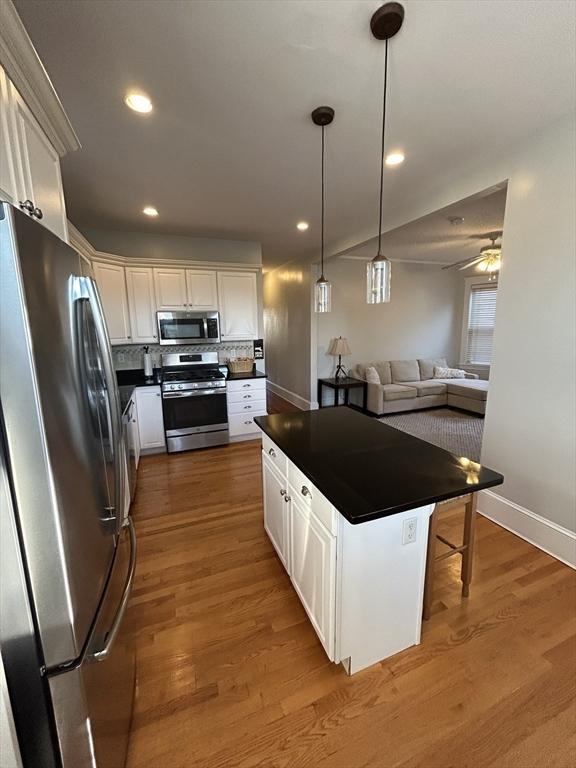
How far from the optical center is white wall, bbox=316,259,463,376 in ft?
19.4

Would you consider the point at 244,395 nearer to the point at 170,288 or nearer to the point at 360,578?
the point at 170,288

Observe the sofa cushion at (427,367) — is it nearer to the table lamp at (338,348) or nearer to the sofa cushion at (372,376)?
the sofa cushion at (372,376)

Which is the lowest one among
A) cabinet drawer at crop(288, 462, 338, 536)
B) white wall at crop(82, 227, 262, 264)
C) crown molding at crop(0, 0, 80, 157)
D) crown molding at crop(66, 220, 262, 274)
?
cabinet drawer at crop(288, 462, 338, 536)

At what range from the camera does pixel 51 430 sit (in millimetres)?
751

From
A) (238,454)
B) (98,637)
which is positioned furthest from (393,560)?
(238,454)

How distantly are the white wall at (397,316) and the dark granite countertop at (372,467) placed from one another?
13.2 ft

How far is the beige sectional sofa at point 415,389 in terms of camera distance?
5414mm

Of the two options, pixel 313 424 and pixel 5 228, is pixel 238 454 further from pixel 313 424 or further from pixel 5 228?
pixel 5 228

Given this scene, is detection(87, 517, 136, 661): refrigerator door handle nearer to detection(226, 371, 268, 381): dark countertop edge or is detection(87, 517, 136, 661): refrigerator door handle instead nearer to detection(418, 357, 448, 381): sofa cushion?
detection(226, 371, 268, 381): dark countertop edge

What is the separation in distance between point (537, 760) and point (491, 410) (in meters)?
1.94

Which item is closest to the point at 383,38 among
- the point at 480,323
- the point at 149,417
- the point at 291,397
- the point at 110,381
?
the point at 110,381

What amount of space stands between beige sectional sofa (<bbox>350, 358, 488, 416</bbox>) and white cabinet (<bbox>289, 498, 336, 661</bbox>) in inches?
156

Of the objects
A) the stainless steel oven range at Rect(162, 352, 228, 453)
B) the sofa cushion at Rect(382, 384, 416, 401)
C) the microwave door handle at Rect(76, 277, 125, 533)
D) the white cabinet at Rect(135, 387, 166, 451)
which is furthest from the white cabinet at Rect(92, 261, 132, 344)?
the sofa cushion at Rect(382, 384, 416, 401)

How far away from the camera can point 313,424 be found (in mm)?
2217
